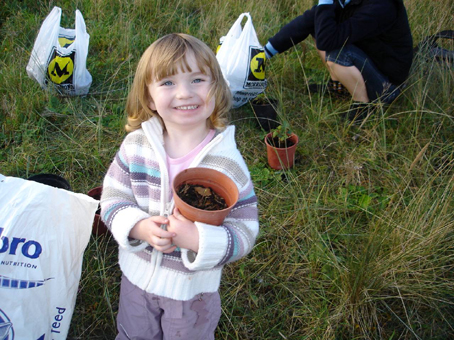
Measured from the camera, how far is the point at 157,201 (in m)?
1.30

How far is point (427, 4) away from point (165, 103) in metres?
3.99

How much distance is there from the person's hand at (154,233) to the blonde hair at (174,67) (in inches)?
15.9

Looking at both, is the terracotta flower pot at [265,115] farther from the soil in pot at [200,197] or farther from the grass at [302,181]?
the soil in pot at [200,197]

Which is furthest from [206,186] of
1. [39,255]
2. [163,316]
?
[39,255]

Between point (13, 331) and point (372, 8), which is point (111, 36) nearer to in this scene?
point (372, 8)

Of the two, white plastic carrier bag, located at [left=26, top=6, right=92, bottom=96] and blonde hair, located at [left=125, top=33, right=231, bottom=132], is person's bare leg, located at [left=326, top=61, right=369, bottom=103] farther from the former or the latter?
white plastic carrier bag, located at [left=26, top=6, right=92, bottom=96]

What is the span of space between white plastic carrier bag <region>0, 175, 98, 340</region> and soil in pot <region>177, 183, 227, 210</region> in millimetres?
558

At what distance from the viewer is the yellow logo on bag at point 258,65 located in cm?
282

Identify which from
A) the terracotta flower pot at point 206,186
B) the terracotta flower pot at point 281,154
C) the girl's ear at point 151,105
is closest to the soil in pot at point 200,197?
the terracotta flower pot at point 206,186

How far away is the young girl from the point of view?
120cm

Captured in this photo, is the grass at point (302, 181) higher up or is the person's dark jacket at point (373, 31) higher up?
the person's dark jacket at point (373, 31)

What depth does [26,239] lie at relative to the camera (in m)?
1.32

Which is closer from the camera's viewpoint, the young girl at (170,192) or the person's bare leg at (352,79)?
the young girl at (170,192)

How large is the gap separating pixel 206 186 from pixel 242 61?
1885mm
